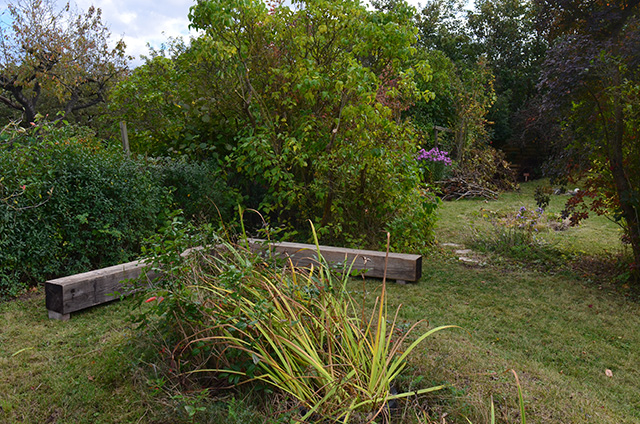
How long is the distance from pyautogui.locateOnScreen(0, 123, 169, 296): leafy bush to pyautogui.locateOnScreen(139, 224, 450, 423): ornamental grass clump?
2.13m

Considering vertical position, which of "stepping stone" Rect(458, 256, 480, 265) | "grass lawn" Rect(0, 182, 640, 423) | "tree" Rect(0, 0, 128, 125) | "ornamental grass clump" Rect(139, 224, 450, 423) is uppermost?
"tree" Rect(0, 0, 128, 125)

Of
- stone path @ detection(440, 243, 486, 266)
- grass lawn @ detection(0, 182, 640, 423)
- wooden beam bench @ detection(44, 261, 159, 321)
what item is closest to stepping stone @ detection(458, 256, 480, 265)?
stone path @ detection(440, 243, 486, 266)

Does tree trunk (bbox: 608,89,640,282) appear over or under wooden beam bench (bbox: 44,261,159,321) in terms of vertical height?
over

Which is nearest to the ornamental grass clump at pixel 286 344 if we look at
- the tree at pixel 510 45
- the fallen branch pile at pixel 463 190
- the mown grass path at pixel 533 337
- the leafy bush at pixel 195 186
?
the mown grass path at pixel 533 337

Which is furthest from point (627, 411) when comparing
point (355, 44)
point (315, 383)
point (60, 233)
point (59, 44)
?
point (59, 44)

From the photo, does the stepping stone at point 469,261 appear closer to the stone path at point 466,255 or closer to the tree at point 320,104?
the stone path at point 466,255

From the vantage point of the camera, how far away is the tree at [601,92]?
161 inches

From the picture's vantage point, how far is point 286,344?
2.07 m

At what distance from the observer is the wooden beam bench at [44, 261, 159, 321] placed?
342 centimetres

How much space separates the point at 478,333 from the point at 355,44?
10.7 ft

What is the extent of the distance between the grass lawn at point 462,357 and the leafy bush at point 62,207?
354 millimetres

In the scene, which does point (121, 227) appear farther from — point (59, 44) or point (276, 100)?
point (59, 44)

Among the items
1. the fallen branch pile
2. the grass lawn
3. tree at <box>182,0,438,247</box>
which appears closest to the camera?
the grass lawn

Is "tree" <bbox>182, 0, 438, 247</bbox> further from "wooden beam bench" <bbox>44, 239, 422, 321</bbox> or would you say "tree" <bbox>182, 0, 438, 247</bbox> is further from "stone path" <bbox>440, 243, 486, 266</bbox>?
"wooden beam bench" <bbox>44, 239, 422, 321</bbox>
